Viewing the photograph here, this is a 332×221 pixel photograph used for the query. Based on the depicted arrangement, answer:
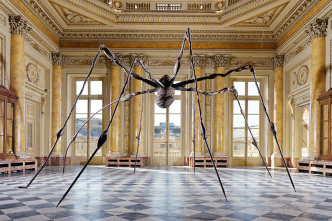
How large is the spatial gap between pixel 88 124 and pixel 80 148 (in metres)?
1.24

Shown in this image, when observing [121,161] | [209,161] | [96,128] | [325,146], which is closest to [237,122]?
[209,161]

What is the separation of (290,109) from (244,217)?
1164cm

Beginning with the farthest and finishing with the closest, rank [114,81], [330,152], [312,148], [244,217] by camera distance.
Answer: [114,81] < [312,148] < [330,152] < [244,217]

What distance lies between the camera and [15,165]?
10016 mm

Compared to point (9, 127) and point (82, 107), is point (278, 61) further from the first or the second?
point (9, 127)

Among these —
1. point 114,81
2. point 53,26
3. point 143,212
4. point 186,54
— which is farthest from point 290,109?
point 143,212

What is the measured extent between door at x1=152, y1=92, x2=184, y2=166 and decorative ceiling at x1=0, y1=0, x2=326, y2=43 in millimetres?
3498

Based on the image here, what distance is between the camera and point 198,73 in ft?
48.9

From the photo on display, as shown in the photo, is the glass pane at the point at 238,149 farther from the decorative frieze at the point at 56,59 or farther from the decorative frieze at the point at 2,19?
the decorative frieze at the point at 2,19

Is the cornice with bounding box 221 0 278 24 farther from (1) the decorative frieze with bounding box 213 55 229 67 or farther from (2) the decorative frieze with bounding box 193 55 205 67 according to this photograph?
(2) the decorative frieze with bounding box 193 55 205 67

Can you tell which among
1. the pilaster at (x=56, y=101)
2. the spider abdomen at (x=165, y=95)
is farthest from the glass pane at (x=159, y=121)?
the spider abdomen at (x=165, y=95)

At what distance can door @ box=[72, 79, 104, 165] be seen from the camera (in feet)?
51.0

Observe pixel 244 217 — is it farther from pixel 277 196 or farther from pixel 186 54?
pixel 186 54

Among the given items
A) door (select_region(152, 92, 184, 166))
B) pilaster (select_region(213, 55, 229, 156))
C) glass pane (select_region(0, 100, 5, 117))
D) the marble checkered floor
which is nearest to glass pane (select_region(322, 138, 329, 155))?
pilaster (select_region(213, 55, 229, 156))
